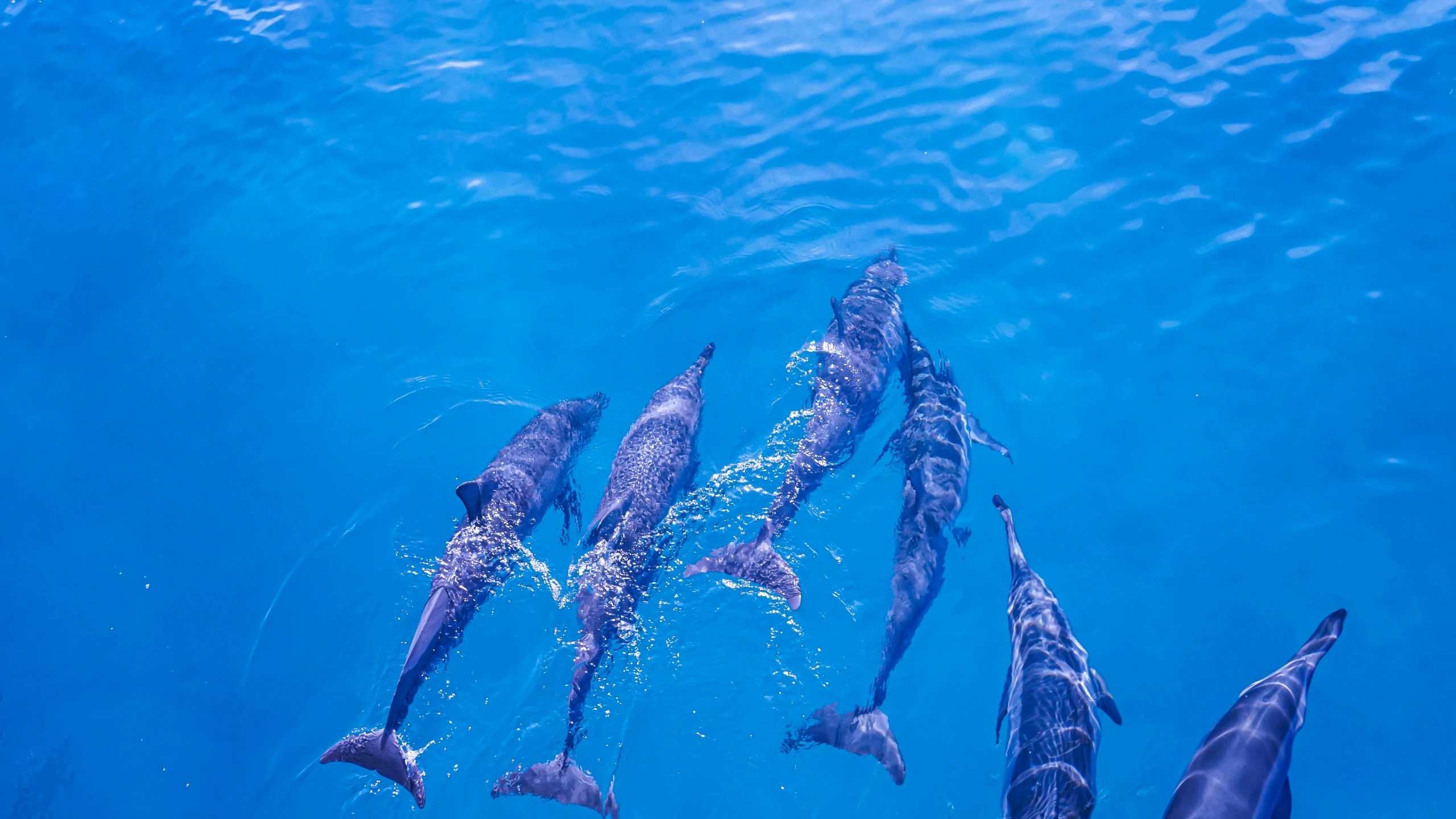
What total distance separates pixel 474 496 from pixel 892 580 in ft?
12.7

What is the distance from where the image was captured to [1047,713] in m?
5.83

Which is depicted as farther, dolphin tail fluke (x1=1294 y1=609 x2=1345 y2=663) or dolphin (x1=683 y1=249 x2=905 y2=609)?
dolphin (x1=683 y1=249 x2=905 y2=609)

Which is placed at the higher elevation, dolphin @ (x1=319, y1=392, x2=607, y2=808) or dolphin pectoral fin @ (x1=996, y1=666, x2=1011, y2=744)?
dolphin @ (x1=319, y1=392, x2=607, y2=808)

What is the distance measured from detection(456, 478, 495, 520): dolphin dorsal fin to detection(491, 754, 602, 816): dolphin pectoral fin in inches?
90.0

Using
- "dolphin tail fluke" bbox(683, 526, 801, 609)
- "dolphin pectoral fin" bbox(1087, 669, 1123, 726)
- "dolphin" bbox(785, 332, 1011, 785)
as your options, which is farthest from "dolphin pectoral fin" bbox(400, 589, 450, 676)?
"dolphin pectoral fin" bbox(1087, 669, 1123, 726)

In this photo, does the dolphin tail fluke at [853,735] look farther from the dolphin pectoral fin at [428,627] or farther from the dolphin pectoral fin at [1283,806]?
the dolphin pectoral fin at [428,627]

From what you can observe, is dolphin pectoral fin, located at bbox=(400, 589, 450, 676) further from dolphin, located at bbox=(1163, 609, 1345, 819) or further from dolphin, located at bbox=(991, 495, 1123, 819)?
dolphin, located at bbox=(1163, 609, 1345, 819)

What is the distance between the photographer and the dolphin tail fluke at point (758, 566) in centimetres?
694

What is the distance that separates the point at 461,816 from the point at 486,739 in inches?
24.1

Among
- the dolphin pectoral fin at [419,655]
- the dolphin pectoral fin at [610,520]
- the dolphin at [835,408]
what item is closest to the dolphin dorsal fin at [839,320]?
the dolphin at [835,408]

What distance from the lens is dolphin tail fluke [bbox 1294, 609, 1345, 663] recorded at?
18.9 feet

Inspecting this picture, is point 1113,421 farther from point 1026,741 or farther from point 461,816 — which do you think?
point 461,816

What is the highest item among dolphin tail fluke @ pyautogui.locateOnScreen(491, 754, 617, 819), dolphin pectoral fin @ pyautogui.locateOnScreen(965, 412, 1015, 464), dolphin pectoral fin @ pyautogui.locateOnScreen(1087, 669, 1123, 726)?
dolphin pectoral fin @ pyautogui.locateOnScreen(965, 412, 1015, 464)

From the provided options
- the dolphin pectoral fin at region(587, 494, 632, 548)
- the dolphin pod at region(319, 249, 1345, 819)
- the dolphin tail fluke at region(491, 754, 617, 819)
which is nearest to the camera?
the dolphin pod at region(319, 249, 1345, 819)
